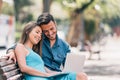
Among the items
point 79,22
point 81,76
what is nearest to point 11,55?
point 81,76

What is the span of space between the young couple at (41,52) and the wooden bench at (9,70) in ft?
0.28

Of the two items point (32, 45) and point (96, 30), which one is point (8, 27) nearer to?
point (96, 30)

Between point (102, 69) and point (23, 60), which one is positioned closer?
point (23, 60)

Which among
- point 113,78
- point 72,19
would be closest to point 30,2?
point 72,19

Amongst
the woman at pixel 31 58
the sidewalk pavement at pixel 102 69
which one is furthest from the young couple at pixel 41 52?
the sidewalk pavement at pixel 102 69

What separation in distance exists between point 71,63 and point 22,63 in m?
0.97

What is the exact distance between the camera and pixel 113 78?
13984 millimetres

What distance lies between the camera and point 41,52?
6496mm

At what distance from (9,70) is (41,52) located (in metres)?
0.86

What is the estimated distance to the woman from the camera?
5.88 meters

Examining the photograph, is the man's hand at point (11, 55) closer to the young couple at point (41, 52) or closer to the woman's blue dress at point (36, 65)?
the young couple at point (41, 52)

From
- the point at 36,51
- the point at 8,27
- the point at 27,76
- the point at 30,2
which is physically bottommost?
the point at 27,76

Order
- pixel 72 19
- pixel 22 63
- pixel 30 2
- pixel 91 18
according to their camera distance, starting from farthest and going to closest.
A: 1. pixel 30 2
2. pixel 91 18
3. pixel 72 19
4. pixel 22 63

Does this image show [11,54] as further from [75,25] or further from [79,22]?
[75,25]
